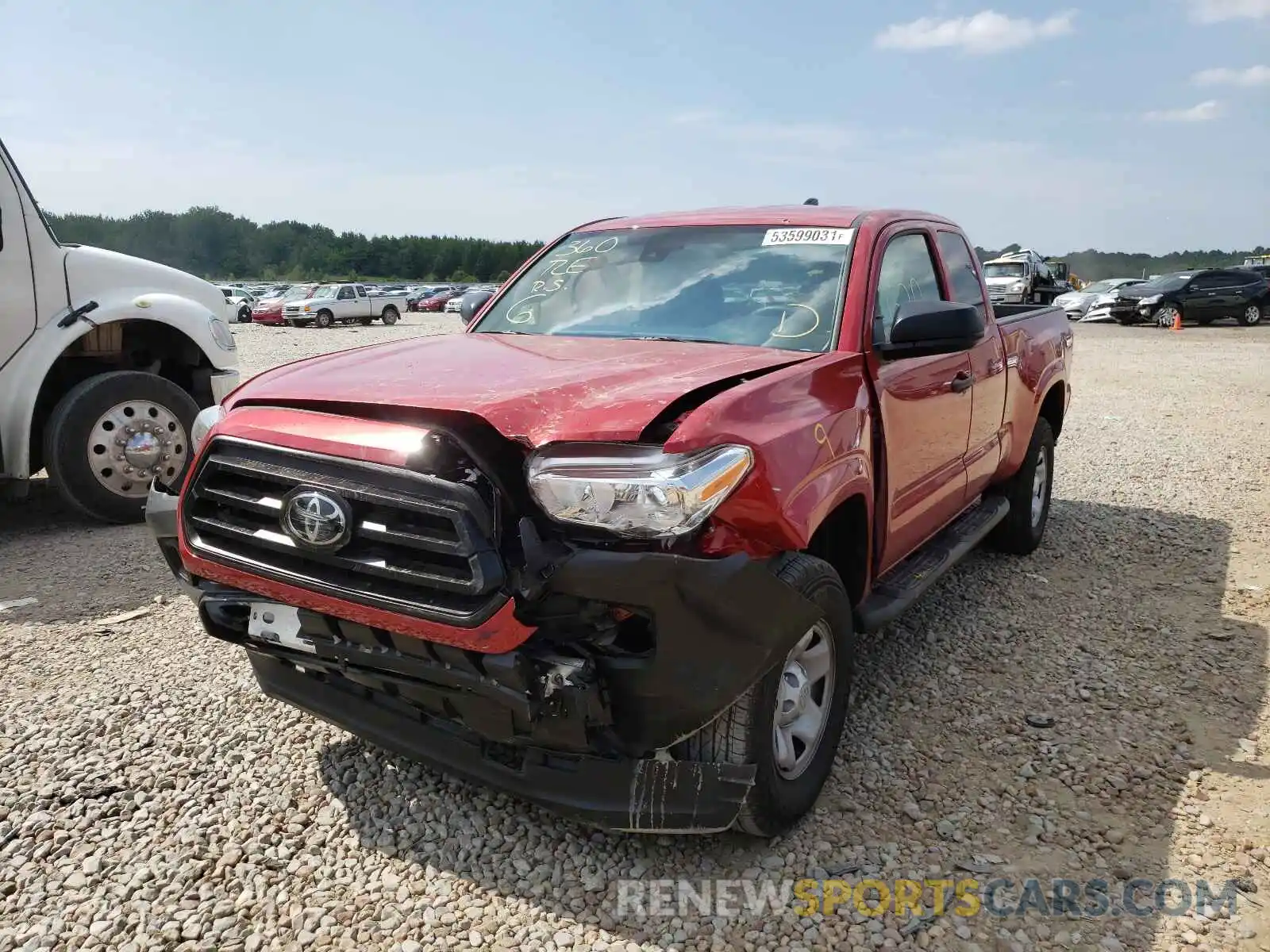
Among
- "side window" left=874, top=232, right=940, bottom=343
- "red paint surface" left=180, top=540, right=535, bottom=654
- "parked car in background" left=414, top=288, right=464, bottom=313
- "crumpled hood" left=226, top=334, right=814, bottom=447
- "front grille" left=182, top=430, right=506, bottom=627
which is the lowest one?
"parked car in background" left=414, top=288, right=464, bottom=313

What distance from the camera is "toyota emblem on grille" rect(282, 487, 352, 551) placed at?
232cm

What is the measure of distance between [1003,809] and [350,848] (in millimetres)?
2004

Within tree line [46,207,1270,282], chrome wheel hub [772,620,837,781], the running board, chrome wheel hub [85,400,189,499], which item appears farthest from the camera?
tree line [46,207,1270,282]

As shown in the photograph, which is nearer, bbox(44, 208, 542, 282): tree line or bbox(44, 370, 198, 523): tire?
bbox(44, 370, 198, 523): tire

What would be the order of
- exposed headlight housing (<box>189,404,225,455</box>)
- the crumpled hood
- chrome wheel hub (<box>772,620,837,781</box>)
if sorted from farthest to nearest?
exposed headlight housing (<box>189,404,225,455</box>), chrome wheel hub (<box>772,620,837,781</box>), the crumpled hood

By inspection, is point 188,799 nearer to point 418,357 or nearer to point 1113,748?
point 418,357

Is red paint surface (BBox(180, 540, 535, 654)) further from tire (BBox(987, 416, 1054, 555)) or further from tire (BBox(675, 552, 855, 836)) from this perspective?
tire (BBox(987, 416, 1054, 555))

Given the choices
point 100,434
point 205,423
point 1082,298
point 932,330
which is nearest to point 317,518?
point 205,423

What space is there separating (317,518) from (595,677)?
81 centimetres

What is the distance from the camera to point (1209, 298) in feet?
83.3

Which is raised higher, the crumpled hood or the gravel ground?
the crumpled hood

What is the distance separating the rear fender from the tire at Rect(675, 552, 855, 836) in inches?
5.1

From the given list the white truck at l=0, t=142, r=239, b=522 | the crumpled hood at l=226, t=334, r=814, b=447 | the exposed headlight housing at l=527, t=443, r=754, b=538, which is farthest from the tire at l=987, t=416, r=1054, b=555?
the white truck at l=0, t=142, r=239, b=522

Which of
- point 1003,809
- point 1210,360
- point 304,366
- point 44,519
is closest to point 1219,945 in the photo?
point 1003,809
